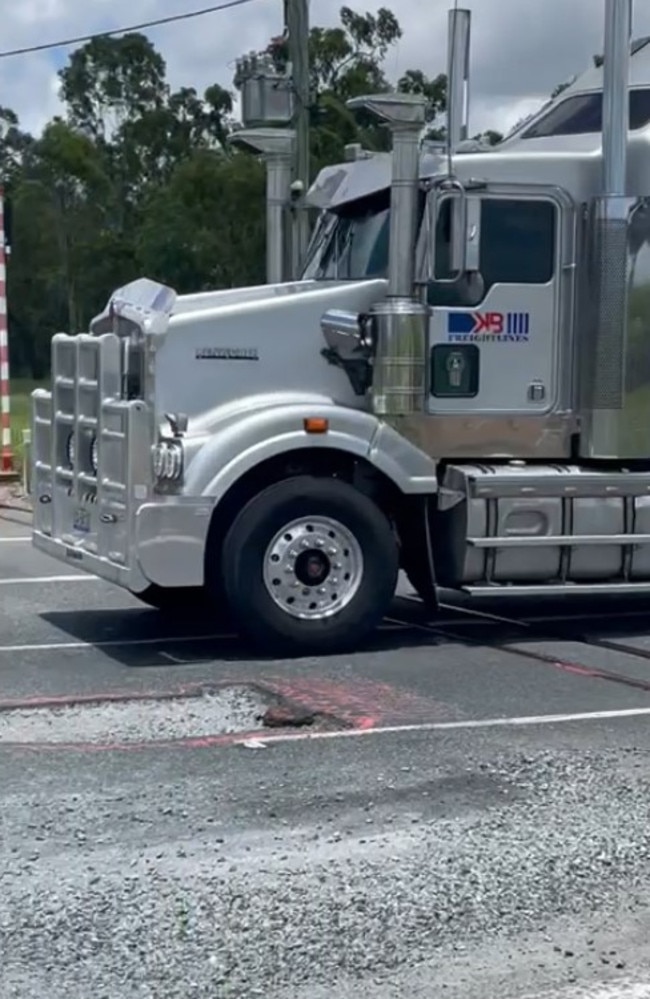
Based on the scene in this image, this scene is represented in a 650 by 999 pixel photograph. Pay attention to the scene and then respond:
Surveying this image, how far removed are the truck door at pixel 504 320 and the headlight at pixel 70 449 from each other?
2.24m

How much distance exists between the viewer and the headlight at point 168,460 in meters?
9.62

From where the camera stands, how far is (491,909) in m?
5.49

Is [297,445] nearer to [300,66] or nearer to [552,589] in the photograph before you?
[552,589]

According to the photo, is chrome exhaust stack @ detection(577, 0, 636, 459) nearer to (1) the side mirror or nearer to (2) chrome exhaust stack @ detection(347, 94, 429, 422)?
(1) the side mirror

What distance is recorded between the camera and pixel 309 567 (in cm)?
1002

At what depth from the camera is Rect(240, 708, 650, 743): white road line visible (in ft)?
25.5

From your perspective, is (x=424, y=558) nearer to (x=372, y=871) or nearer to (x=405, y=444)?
(x=405, y=444)

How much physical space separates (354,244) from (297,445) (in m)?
1.86

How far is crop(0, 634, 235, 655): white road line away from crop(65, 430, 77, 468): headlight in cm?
114

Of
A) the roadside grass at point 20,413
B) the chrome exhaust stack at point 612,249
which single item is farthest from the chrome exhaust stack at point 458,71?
the roadside grass at point 20,413

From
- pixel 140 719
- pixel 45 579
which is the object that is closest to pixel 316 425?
pixel 140 719

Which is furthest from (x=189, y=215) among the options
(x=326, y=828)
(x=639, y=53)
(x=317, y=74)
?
(x=326, y=828)

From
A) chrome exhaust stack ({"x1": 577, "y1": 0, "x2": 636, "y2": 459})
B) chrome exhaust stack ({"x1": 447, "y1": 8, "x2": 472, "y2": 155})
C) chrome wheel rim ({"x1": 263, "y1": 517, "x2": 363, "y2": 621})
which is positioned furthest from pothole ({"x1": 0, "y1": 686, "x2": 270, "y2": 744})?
chrome exhaust stack ({"x1": 447, "y1": 8, "x2": 472, "y2": 155})

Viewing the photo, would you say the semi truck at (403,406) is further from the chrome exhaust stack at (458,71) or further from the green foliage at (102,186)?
the green foliage at (102,186)
